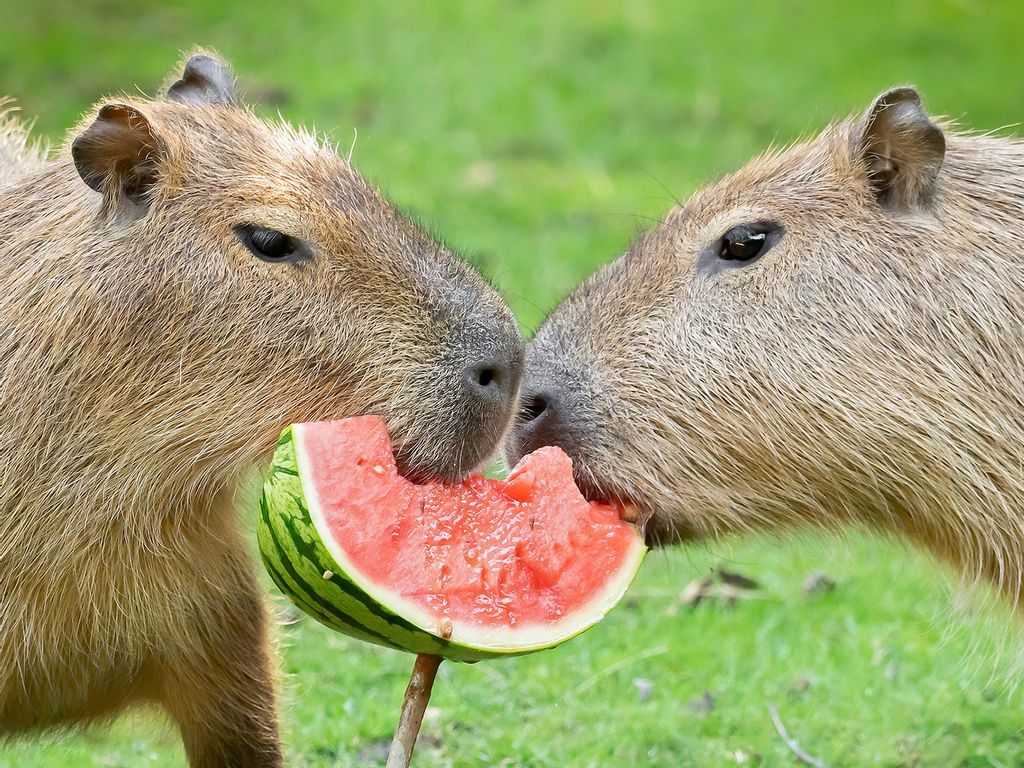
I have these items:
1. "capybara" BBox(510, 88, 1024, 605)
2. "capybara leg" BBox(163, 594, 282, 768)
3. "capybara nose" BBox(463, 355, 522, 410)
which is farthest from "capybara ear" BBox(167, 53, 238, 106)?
"capybara leg" BBox(163, 594, 282, 768)

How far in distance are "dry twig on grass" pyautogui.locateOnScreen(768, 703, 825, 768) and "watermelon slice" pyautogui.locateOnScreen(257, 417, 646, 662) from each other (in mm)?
1313

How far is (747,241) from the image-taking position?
13.8ft

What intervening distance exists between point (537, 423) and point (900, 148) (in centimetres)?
126

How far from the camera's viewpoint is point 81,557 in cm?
385

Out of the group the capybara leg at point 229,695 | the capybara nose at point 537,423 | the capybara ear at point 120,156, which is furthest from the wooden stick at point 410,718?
the capybara ear at point 120,156

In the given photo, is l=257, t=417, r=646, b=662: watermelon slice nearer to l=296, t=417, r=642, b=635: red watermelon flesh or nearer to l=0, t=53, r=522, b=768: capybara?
l=296, t=417, r=642, b=635: red watermelon flesh

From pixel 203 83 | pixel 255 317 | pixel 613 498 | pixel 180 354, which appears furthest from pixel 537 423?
pixel 203 83

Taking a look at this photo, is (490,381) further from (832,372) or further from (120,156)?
(120,156)

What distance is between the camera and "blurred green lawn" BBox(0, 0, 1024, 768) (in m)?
4.96

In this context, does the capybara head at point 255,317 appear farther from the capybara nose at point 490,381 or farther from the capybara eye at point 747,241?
the capybara eye at point 747,241

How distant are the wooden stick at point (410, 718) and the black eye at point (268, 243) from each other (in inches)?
42.7

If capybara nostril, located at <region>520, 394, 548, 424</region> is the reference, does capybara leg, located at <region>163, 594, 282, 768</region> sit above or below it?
below

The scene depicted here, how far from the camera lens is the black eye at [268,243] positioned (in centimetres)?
379

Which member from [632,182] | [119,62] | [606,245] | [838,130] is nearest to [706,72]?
[632,182]
